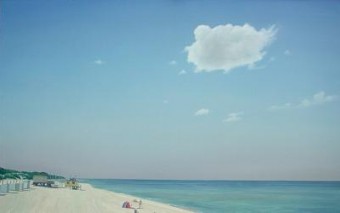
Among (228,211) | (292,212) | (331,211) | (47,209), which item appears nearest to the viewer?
(47,209)

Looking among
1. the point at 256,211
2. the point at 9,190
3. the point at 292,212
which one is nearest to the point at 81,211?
the point at 9,190

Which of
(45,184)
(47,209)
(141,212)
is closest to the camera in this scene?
(47,209)

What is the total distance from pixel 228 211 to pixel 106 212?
7.92 meters

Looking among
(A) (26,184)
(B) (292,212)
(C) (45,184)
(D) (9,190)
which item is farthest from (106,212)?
(C) (45,184)

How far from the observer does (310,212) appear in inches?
769

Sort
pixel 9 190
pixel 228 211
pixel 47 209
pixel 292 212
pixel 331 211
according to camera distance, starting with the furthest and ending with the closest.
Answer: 1. pixel 331 211
2. pixel 292 212
3. pixel 228 211
4. pixel 9 190
5. pixel 47 209

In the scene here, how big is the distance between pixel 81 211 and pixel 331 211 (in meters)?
14.7

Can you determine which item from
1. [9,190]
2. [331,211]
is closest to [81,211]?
[9,190]

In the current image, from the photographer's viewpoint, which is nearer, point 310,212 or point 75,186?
point 310,212

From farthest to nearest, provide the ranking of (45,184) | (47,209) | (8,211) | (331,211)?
(45,184) → (331,211) → (47,209) → (8,211)

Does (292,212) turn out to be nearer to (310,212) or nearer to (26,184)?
(310,212)

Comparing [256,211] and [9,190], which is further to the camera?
[256,211]

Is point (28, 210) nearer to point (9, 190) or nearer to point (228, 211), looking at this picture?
point (9, 190)

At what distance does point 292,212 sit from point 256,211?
7.47ft
